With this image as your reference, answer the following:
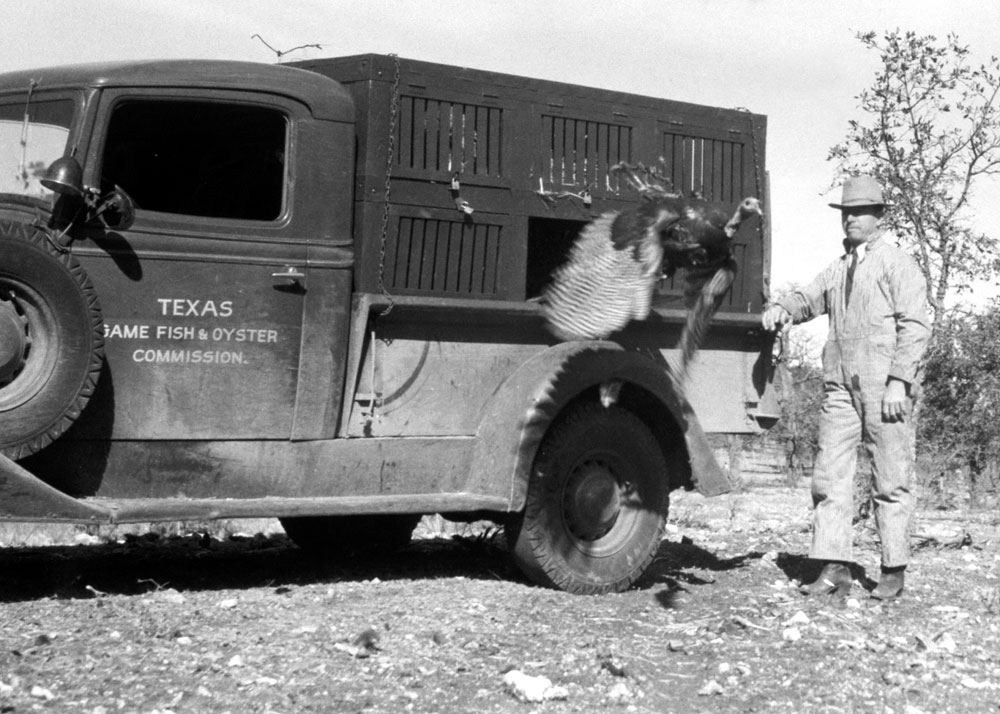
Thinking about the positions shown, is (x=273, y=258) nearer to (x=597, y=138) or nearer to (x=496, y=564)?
(x=597, y=138)

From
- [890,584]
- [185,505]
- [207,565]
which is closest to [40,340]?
[185,505]

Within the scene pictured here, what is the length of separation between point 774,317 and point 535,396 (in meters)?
1.24

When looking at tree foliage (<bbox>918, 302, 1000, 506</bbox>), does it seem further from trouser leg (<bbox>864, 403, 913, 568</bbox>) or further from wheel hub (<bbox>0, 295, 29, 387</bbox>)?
wheel hub (<bbox>0, 295, 29, 387</bbox>)

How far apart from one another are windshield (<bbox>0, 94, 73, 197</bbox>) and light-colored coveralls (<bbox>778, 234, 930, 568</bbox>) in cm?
333

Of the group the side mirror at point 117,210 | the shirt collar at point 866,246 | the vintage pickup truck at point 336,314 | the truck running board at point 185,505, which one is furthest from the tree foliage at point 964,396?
the side mirror at point 117,210

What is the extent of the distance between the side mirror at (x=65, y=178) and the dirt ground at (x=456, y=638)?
58.2 inches

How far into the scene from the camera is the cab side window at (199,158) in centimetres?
528

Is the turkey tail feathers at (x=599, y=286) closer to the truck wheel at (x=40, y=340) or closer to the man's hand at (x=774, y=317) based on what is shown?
the man's hand at (x=774, y=317)

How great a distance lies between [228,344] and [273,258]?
14.8 inches

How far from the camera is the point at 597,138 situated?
6207 millimetres

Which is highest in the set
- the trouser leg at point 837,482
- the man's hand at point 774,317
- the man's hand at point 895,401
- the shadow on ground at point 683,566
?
the man's hand at point 774,317

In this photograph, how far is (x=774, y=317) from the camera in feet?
20.5

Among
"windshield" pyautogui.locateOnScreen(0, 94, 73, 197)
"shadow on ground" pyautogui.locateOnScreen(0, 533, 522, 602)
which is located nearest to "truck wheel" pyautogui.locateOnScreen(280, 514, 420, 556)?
"shadow on ground" pyautogui.locateOnScreen(0, 533, 522, 602)

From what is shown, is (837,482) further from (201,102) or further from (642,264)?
(201,102)
